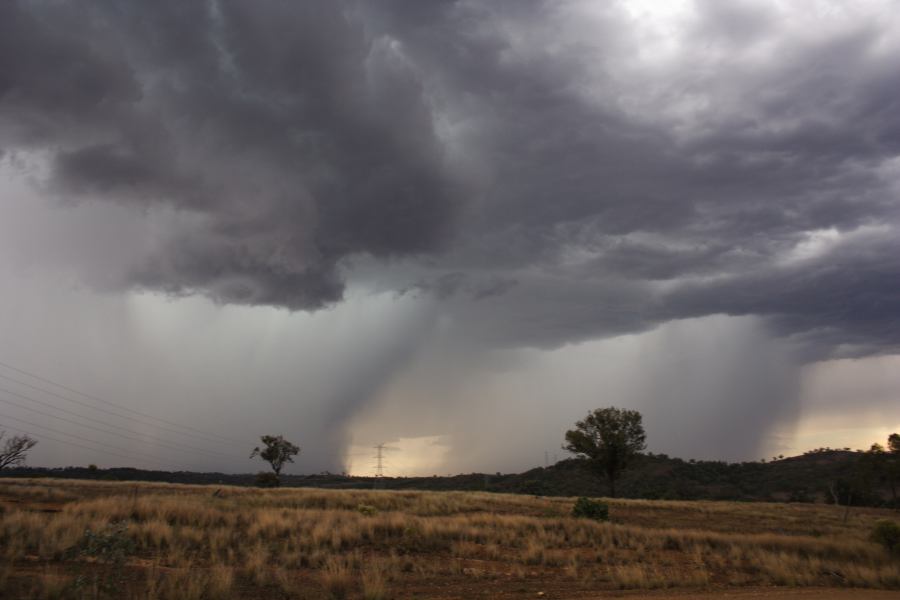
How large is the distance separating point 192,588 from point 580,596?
30.7 feet

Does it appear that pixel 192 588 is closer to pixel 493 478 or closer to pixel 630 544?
pixel 630 544

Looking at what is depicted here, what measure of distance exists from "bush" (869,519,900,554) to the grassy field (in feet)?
2.01

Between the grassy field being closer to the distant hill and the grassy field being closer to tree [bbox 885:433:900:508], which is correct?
tree [bbox 885:433:900:508]

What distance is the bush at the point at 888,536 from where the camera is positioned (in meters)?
25.7

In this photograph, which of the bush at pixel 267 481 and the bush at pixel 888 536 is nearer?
the bush at pixel 888 536

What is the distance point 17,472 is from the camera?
12381 centimetres

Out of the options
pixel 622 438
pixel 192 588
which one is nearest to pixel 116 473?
pixel 622 438

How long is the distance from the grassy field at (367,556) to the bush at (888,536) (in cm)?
61

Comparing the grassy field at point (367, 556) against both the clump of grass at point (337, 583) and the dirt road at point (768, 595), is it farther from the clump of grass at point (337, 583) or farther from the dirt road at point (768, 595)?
the dirt road at point (768, 595)

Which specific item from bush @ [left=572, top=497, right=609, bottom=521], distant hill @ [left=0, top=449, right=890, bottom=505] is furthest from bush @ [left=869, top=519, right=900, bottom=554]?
distant hill @ [left=0, top=449, right=890, bottom=505]

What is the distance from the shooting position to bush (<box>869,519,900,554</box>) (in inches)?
1014

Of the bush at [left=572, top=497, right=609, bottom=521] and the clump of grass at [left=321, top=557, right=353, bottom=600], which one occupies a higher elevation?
the clump of grass at [left=321, top=557, right=353, bottom=600]

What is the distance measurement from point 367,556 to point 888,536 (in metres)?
23.8

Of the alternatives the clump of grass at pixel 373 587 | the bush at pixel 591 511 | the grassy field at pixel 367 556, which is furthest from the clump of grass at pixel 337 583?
the bush at pixel 591 511
